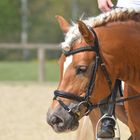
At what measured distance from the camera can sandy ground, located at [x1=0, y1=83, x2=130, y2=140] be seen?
8.76 m

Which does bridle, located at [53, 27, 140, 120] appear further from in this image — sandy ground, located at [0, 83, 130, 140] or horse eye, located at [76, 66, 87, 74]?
sandy ground, located at [0, 83, 130, 140]

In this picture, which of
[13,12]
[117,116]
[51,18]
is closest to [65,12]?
[51,18]

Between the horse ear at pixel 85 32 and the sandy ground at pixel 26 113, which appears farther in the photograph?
the sandy ground at pixel 26 113

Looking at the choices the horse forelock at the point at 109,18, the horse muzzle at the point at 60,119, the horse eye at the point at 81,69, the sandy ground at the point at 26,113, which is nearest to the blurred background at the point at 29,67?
the sandy ground at the point at 26,113

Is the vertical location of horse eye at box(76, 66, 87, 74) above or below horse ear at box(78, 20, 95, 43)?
below

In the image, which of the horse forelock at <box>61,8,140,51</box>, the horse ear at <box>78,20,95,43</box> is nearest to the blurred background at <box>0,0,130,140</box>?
the horse forelock at <box>61,8,140,51</box>

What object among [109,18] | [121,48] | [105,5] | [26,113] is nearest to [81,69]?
[121,48]

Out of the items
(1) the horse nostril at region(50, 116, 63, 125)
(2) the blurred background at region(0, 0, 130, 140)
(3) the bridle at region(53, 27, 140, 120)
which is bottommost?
(2) the blurred background at region(0, 0, 130, 140)

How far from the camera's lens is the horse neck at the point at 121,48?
170 inches

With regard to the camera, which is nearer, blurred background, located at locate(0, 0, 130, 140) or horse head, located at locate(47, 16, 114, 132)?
horse head, located at locate(47, 16, 114, 132)

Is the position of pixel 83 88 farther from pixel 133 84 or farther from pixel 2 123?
pixel 2 123

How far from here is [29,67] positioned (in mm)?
25344

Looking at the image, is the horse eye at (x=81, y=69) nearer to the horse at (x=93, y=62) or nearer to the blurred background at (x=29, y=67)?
the horse at (x=93, y=62)

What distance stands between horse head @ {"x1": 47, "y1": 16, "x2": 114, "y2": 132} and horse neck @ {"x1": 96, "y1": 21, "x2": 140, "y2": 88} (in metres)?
0.09
